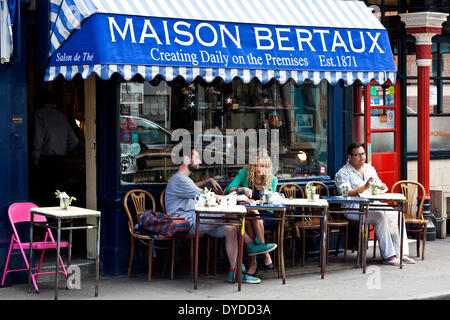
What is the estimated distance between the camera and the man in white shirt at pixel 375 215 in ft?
32.2

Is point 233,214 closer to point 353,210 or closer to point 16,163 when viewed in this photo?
point 353,210

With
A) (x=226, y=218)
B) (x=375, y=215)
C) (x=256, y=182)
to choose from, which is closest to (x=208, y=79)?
(x=226, y=218)

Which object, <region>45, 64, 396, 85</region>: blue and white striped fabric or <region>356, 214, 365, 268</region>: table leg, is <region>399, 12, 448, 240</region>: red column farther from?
<region>356, 214, 365, 268</region>: table leg

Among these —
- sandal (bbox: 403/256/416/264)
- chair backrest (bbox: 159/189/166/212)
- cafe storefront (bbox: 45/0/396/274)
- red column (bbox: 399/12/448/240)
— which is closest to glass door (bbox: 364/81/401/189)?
red column (bbox: 399/12/448/240)

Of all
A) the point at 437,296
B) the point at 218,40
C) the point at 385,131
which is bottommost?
the point at 437,296

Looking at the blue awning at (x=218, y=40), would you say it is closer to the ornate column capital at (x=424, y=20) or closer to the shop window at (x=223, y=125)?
the shop window at (x=223, y=125)

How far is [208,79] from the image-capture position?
27.0 ft

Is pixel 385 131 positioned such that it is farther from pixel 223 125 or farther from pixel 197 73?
pixel 197 73

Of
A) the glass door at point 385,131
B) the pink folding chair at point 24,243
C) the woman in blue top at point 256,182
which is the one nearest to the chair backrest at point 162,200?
the woman in blue top at point 256,182

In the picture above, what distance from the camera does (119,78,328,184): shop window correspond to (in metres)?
9.24

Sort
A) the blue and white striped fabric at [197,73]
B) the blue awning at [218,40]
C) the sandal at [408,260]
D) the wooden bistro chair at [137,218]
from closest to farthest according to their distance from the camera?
1. the blue and white striped fabric at [197,73]
2. the blue awning at [218,40]
3. the wooden bistro chair at [137,218]
4. the sandal at [408,260]

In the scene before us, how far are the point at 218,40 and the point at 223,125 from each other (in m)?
1.75

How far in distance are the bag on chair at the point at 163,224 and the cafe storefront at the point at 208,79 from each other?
0.45 meters

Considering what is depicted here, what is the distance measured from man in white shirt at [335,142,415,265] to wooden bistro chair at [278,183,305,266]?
531 mm
